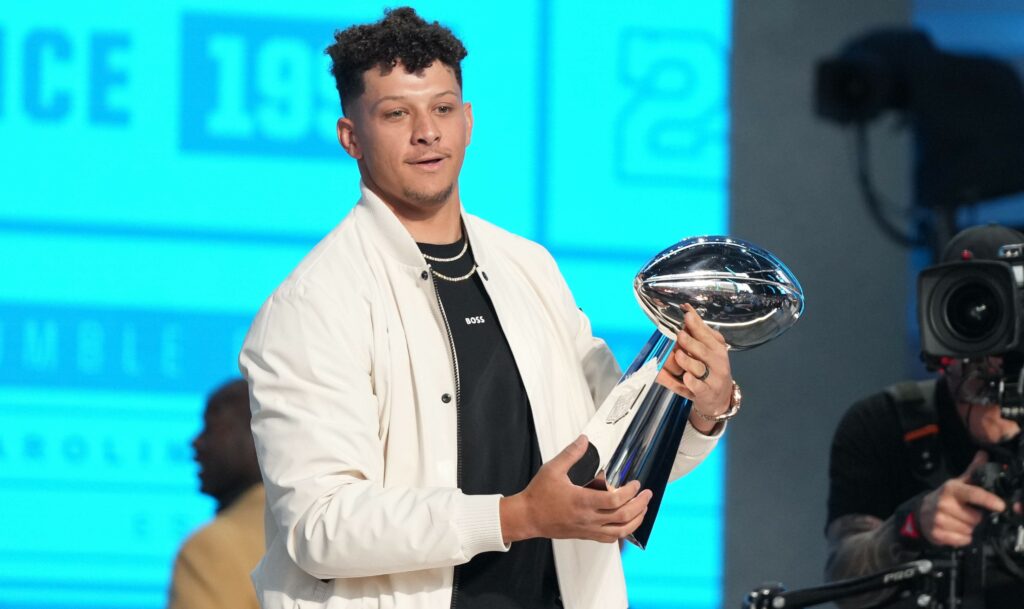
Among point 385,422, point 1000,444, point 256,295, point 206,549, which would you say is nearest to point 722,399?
point 385,422

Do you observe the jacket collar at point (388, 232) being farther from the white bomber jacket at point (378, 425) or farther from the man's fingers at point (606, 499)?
the man's fingers at point (606, 499)

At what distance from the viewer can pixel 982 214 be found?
12.3 ft

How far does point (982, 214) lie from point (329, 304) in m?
2.76

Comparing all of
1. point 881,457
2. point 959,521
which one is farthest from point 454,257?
point 881,457

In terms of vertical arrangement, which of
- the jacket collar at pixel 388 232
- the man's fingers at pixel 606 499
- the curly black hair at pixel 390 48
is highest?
the curly black hair at pixel 390 48

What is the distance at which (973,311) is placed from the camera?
82.2 inches

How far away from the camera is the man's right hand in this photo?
133cm

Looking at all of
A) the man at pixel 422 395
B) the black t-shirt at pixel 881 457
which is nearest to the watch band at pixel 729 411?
the man at pixel 422 395

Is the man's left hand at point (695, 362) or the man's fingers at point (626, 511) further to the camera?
the man's left hand at point (695, 362)

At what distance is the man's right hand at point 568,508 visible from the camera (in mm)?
1326

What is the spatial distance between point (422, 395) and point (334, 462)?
0.46 ft

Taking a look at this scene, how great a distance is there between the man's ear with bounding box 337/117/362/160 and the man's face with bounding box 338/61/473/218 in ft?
0.03

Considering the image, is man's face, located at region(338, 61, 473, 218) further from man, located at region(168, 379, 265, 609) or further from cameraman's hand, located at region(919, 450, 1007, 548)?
cameraman's hand, located at region(919, 450, 1007, 548)

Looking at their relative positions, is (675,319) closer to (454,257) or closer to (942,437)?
(454,257)
